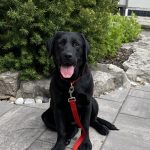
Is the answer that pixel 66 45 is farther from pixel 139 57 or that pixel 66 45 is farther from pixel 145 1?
pixel 145 1

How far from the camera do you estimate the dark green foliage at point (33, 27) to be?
5020 millimetres

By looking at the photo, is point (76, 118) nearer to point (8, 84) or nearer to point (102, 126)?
point (102, 126)

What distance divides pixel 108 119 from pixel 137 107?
678mm

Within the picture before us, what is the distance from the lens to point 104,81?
556 cm

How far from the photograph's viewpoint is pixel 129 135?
13.6ft

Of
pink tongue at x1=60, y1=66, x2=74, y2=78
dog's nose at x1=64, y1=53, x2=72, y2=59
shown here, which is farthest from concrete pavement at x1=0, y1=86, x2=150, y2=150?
dog's nose at x1=64, y1=53, x2=72, y2=59

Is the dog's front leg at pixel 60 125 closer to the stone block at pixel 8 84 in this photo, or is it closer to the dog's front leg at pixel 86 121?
the dog's front leg at pixel 86 121

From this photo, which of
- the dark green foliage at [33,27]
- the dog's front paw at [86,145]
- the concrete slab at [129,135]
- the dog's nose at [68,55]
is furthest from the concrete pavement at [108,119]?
the dog's nose at [68,55]

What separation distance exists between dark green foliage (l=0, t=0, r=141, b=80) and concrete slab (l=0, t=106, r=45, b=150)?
0.70 m

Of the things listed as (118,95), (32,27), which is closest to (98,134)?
(118,95)

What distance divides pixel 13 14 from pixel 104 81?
1.88 meters

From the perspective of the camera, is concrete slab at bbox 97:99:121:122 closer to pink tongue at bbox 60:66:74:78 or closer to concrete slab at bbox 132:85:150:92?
concrete slab at bbox 132:85:150:92

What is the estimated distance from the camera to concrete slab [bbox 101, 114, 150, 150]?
387cm

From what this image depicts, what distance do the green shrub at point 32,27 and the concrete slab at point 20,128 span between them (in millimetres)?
694
